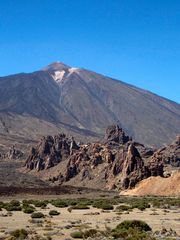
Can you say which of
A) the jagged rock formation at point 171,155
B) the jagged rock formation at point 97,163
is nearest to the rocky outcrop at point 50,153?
the jagged rock formation at point 97,163

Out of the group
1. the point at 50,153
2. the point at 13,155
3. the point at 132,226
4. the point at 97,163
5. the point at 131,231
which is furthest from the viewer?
the point at 13,155

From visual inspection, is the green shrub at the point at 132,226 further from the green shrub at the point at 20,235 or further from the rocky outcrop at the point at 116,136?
the rocky outcrop at the point at 116,136

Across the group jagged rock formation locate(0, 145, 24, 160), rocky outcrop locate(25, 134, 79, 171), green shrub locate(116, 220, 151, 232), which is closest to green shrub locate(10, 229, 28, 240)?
green shrub locate(116, 220, 151, 232)

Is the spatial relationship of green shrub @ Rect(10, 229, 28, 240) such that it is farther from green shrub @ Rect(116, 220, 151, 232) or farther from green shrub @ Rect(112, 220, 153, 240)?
green shrub @ Rect(116, 220, 151, 232)

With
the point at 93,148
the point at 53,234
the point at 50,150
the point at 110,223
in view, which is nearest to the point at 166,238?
the point at 53,234

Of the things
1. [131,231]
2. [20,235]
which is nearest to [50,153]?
[131,231]

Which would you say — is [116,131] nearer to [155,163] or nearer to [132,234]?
[155,163]

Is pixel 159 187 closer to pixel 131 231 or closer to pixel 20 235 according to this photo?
pixel 131 231
